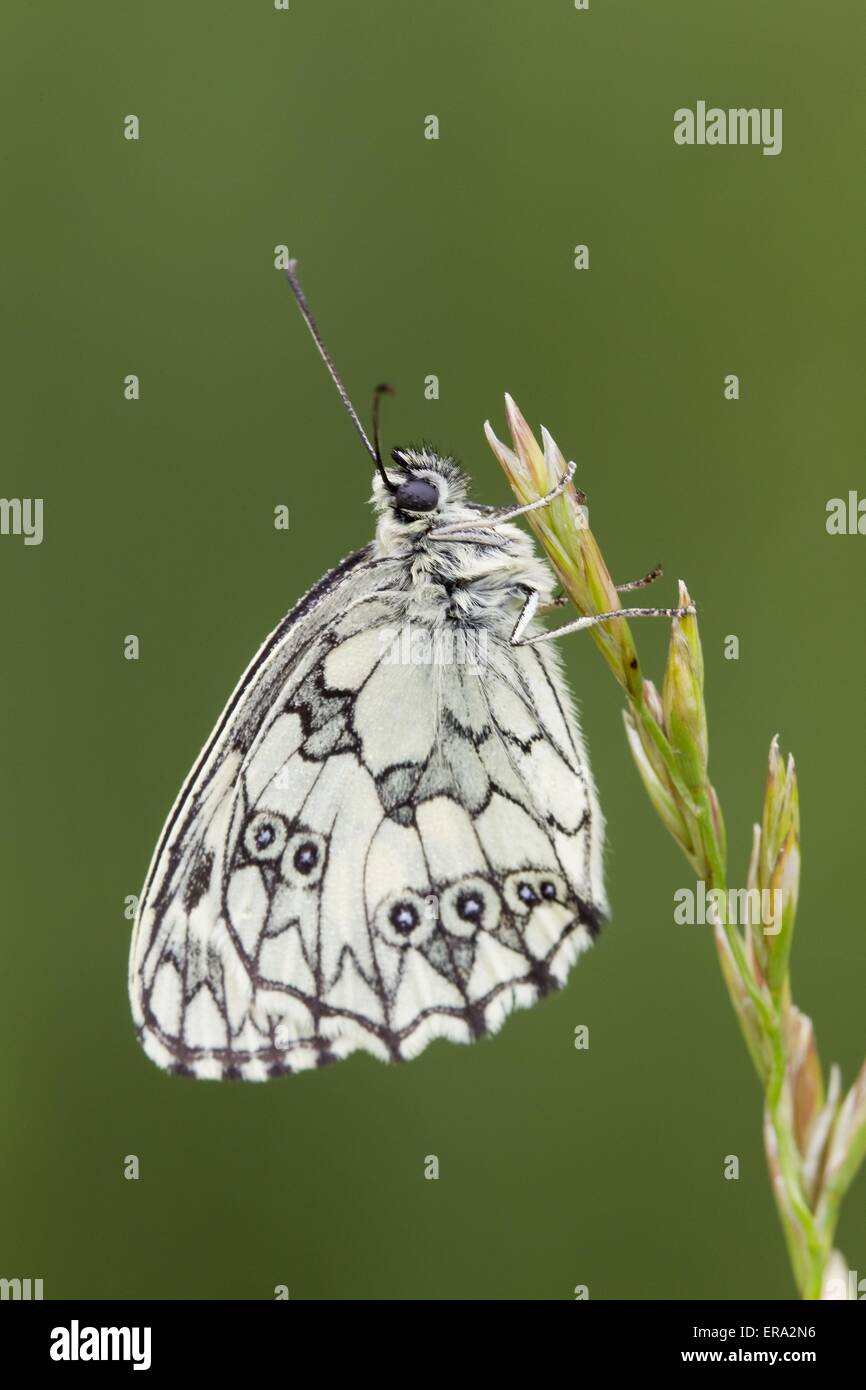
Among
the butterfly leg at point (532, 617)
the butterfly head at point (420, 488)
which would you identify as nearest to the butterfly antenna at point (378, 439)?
the butterfly head at point (420, 488)

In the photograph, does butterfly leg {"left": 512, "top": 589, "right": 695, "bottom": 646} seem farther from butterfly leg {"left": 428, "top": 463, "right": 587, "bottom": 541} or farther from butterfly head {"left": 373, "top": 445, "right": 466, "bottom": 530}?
butterfly head {"left": 373, "top": 445, "right": 466, "bottom": 530}

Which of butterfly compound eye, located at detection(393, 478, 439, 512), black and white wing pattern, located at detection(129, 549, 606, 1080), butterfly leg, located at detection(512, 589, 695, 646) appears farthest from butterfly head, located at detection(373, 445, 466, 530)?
butterfly leg, located at detection(512, 589, 695, 646)

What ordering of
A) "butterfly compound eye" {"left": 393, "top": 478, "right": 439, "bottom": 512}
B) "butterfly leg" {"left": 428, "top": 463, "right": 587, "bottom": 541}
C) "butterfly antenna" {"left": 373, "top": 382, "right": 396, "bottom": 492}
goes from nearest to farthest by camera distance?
1. "butterfly leg" {"left": 428, "top": 463, "right": 587, "bottom": 541}
2. "butterfly antenna" {"left": 373, "top": 382, "right": 396, "bottom": 492}
3. "butterfly compound eye" {"left": 393, "top": 478, "right": 439, "bottom": 512}

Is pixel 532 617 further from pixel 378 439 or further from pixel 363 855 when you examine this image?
pixel 363 855

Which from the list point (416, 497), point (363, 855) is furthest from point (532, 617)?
point (363, 855)

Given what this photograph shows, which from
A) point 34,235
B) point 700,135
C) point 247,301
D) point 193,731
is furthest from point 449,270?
point 193,731

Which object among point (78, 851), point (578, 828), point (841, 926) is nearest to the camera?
point (578, 828)

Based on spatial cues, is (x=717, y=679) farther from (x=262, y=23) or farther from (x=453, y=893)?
(x=262, y=23)
